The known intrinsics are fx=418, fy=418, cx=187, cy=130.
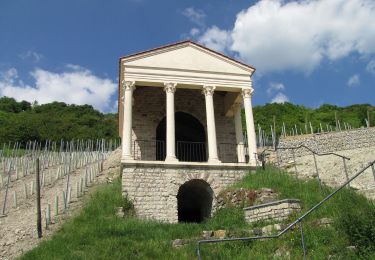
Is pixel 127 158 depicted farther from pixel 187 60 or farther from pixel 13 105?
pixel 13 105

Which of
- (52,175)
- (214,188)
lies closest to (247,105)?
(214,188)

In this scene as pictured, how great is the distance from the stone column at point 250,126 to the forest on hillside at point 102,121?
82.7ft

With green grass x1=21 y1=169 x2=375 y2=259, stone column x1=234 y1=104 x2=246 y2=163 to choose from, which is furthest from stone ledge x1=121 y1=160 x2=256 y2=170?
stone column x1=234 y1=104 x2=246 y2=163

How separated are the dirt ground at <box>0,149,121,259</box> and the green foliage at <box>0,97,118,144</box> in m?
29.3

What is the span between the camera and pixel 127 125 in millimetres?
18828

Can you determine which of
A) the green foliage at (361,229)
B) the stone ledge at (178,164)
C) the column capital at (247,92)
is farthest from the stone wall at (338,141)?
the green foliage at (361,229)

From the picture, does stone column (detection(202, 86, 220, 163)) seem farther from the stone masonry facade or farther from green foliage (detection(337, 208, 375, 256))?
green foliage (detection(337, 208, 375, 256))

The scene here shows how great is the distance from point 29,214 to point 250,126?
34.8 feet

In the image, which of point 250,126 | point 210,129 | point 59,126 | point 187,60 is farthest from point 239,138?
point 59,126

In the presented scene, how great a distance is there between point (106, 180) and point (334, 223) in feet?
42.7

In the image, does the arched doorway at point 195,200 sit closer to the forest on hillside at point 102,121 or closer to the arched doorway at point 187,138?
the arched doorway at point 187,138

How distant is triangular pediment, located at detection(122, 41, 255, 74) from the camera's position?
20.3 metres

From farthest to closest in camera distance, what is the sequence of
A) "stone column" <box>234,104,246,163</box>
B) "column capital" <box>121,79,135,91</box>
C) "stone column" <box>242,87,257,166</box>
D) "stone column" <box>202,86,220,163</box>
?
"stone column" <box>234,104,246,163</box> < "column capital" <box>121,79,135,91</box> < "stone column" <box>242,87,257,166</box> < "stone column" <box>202,86,220,163</box>

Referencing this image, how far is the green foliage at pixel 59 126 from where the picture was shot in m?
52.2
